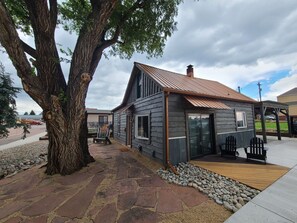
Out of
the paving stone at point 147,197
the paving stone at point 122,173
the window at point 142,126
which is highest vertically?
the window at point 142,126

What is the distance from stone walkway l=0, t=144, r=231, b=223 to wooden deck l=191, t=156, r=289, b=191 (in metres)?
1.65

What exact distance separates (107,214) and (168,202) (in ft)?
4.35

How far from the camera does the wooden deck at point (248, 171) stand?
3.75 m

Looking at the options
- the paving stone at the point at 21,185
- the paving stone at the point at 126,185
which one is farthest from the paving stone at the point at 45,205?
the paving stone at the point at 126,185

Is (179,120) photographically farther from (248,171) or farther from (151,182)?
(248,171)

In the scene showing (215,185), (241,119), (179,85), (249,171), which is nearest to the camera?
(215,185)

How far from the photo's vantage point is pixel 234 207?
2713 mm

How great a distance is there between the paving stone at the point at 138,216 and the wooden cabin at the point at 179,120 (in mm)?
2549

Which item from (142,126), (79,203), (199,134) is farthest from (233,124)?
(79,203)

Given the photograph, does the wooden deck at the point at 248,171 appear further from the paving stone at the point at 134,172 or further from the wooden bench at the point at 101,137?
the wooden bench at the point at 101,137

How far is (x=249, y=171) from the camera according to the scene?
4.49 metres

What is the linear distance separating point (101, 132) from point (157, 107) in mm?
7696

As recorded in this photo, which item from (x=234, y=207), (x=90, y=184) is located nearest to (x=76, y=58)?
(x=90, y=184)

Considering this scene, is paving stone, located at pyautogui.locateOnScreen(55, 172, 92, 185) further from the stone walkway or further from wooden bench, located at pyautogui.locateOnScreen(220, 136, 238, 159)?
wooden bench, located at pyautogui.locateOnScreen(220, 136, 238, 159)
